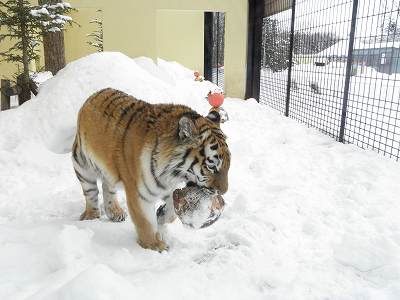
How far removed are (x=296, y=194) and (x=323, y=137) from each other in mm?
2271

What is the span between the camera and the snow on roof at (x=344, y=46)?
3.92m

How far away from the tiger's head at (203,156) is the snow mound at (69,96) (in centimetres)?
267

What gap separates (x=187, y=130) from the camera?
6.66ft

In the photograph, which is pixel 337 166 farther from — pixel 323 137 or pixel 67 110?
pixel 67 110

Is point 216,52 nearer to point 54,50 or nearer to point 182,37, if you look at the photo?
point 182,37

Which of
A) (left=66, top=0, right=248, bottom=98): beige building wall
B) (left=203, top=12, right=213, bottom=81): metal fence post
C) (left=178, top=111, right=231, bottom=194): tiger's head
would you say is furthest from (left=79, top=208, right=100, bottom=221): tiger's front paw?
(left=203, top=12, right=213, bottom=81): metal fence post

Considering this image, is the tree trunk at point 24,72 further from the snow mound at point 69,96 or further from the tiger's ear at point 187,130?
the tiger's ear at point 187,130

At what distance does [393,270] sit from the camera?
2.01 meters

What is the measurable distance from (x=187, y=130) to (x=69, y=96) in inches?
125

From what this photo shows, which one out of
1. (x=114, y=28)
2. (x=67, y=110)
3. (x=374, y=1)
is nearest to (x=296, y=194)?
(x=374, y=1)

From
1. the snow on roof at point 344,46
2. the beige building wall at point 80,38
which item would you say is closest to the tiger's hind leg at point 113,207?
the snow on roof at point 344,46

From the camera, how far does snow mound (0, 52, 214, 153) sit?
433 centimetres

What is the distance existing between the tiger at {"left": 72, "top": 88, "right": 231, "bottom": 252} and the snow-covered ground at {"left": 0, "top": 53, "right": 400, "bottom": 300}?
203mm

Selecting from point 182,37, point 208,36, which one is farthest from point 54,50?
point 182,37
